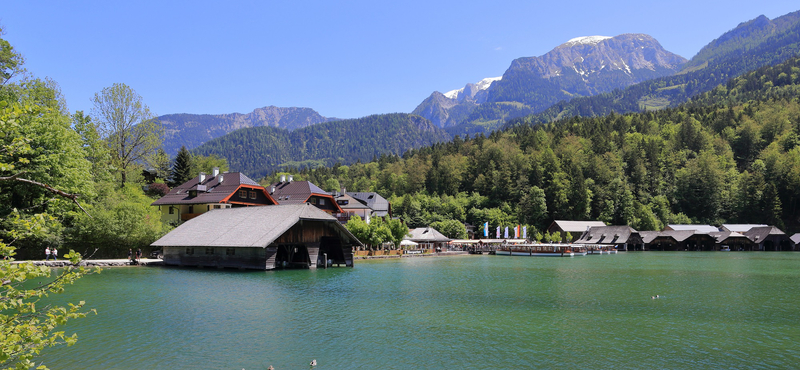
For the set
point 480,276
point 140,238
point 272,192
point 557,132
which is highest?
point 557,132

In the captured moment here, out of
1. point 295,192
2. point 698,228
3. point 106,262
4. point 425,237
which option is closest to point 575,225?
point 698,228

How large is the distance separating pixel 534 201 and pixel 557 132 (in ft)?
127

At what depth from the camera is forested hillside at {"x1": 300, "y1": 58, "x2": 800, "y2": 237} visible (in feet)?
404

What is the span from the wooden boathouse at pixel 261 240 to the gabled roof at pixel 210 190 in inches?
326

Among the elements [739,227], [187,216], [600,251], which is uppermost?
[187,216]

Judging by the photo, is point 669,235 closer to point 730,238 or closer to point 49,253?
point 730,238

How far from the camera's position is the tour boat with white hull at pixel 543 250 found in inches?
3506

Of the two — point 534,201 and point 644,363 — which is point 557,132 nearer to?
point 534,201

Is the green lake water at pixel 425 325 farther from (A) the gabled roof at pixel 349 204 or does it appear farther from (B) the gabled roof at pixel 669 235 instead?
(B) the gabled roof at pixel 669 235

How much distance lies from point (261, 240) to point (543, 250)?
2436 inches

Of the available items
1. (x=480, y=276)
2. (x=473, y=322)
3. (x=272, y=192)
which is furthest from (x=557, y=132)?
(x=473, y=322)

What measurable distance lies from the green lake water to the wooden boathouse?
25.1 ft

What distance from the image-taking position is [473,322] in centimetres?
2272

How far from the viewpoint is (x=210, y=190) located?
66.4 meters
